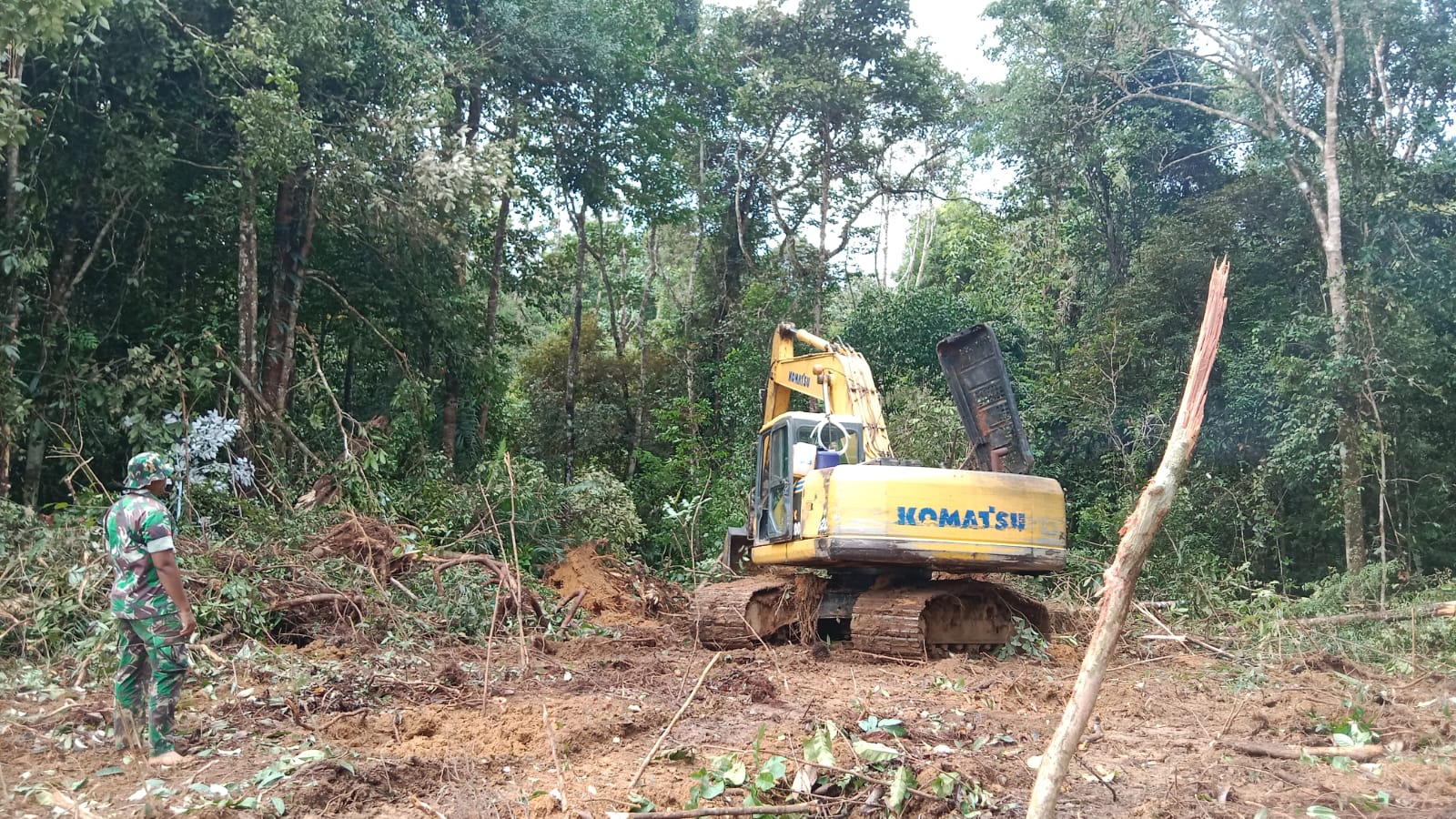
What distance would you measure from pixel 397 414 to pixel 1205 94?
48.7 ft

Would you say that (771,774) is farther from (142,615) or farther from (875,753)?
(142,615)

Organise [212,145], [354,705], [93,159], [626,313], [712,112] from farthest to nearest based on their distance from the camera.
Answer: [626,313]
[712,112]
[212,145]
[93,159]
[354,705]

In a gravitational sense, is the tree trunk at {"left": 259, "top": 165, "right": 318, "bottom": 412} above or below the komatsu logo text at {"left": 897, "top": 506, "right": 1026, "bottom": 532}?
above

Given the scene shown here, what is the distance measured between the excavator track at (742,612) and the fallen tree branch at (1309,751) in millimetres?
4578

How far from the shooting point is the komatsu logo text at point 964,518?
8531 mm

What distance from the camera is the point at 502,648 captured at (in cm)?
889

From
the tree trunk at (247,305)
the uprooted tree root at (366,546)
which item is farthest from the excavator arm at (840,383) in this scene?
the tree trunk at (247,305)

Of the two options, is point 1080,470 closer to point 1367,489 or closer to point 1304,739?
point 1367,489

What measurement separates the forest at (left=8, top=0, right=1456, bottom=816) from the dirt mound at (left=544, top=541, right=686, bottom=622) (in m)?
0.43

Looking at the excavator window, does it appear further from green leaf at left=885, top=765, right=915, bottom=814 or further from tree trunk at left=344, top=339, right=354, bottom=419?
tree trunk at left=344, top=339, right=354, bottom=419

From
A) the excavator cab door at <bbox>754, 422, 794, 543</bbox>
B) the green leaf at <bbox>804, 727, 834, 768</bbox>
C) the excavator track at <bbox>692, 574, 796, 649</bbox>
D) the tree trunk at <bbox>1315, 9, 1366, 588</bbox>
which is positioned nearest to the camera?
the green leaf at <bbox>804, 727, 834, 768</bbox>

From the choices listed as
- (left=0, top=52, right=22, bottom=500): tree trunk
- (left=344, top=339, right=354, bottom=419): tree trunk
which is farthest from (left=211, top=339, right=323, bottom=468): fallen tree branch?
(left=344, top=339, right=354, bottom=419): tree trunk

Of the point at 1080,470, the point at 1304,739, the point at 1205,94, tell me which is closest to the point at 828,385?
the point at 1304,739

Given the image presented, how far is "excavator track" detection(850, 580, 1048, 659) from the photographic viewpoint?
8.71 meters
